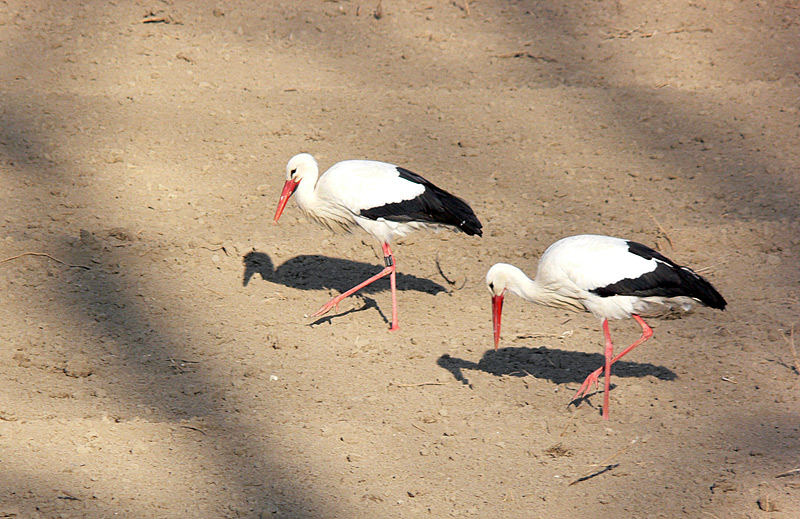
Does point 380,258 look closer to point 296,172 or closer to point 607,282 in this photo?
point 296,172

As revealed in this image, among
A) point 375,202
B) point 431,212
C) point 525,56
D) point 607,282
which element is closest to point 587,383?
point 607,282

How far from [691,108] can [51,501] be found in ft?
23.1

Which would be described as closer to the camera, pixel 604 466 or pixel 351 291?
pixel 604 466

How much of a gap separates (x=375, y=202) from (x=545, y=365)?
164cm

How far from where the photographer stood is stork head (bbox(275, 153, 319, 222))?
247 inches

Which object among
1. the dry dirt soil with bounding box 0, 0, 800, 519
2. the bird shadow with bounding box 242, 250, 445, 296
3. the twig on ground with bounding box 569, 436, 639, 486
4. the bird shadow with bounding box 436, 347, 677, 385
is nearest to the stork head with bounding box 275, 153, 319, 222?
the bird shadow with bounding box 242, 250, 445, 296

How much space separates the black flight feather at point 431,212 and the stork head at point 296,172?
1.73 ft

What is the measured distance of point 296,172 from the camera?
632cm

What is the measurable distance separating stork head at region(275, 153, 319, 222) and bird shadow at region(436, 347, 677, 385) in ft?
5.56

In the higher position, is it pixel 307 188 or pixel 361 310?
pixel 307 188

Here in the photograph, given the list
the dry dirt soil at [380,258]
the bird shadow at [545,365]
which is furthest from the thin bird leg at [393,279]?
the bird shadow at [545,365]

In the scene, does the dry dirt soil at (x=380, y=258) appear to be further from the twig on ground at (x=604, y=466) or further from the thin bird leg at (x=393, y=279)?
the thin bird leg at (x=393, y=279)

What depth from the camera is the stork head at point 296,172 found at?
627 centimetres

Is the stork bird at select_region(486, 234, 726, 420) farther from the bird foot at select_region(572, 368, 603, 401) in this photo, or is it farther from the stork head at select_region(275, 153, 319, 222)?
the stork head at select_region(275, 153, 319, 222)
